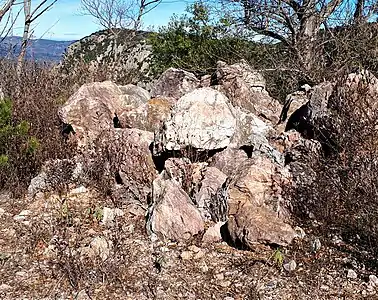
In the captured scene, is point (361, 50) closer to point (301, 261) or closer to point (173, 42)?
point (173, 42)

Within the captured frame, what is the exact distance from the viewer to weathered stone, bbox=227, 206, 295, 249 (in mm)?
3809

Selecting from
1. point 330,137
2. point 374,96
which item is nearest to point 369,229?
point 330,137

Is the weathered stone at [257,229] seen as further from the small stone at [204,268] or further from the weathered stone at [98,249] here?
the weathered stone at [98,249]

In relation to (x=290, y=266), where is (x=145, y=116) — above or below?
above

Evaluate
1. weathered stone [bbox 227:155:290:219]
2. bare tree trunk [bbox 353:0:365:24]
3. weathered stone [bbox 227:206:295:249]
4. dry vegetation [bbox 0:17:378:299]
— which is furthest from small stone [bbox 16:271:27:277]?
bare tree trunk [bbox 353:0:365:24]

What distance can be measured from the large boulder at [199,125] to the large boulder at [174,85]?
1.91 m

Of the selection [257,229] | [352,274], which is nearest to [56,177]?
[257,229]

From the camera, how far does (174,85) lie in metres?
7.21

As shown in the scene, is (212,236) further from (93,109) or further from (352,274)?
(93,109)

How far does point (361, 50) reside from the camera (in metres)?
8.48

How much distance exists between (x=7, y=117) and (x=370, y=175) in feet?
12.0

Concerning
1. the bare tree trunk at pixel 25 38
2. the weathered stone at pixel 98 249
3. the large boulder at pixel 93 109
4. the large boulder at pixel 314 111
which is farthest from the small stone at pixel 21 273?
the bare tree trunk at pixel 25 38

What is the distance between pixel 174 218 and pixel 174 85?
347 cm

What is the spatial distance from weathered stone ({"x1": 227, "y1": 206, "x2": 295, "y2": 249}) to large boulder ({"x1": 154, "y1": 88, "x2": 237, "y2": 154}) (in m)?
1.23
